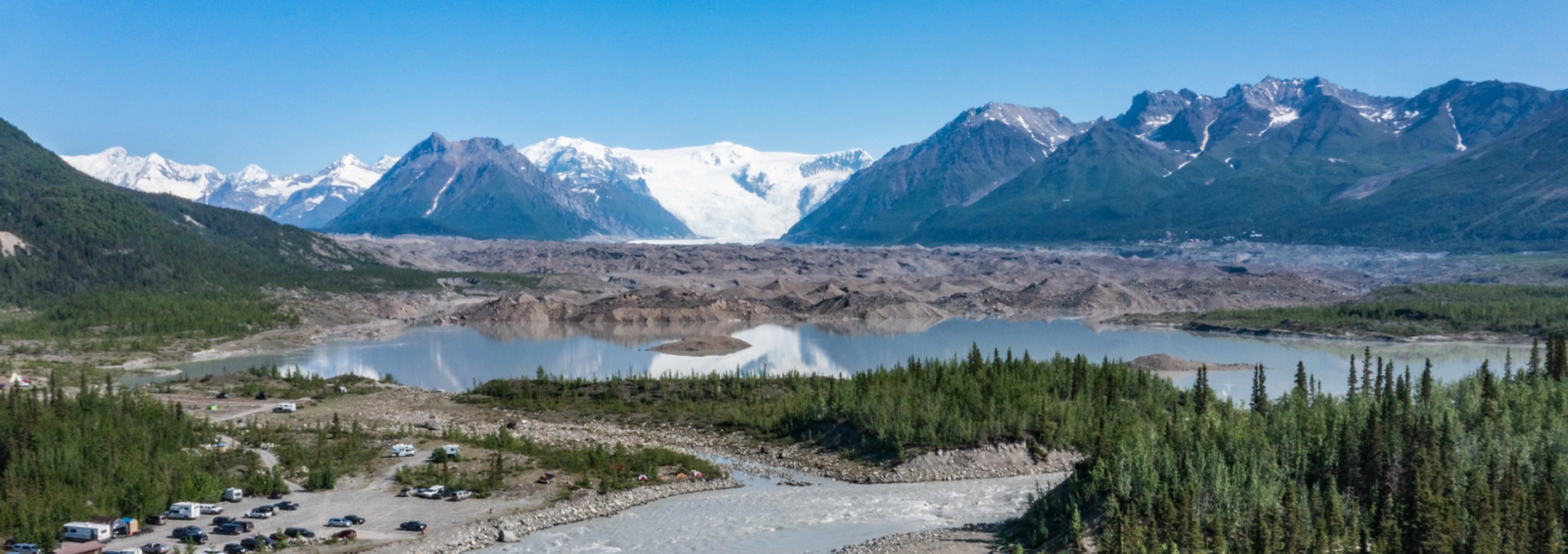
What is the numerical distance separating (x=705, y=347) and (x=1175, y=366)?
40.1 metres

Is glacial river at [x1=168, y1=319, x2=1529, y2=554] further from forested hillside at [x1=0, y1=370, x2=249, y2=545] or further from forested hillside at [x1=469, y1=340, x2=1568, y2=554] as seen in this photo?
forested hillside at [x1=0, y1=370, x2=249, y2=545]

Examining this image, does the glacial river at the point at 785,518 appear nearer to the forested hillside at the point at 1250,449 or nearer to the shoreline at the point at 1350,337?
the forested hillside at the point at 1250,449

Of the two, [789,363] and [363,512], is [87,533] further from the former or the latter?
[789,363]

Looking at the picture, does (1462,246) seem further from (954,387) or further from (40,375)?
(40,375)

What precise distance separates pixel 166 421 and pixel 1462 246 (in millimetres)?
202414

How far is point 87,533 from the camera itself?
3291cm

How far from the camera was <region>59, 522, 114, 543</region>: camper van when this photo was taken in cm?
3288

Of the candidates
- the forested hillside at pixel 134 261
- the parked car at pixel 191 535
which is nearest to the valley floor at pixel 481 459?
the parked car at pixel 191 535

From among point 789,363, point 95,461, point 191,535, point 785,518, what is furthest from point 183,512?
point 789,363

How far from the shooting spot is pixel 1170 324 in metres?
128

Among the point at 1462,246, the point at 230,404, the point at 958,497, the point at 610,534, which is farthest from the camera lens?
the point at 1462,246

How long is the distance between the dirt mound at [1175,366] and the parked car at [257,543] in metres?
63.9

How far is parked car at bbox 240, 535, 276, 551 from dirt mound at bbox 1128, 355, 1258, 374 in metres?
63.9

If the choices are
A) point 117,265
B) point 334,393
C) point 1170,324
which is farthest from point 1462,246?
point 117,265
